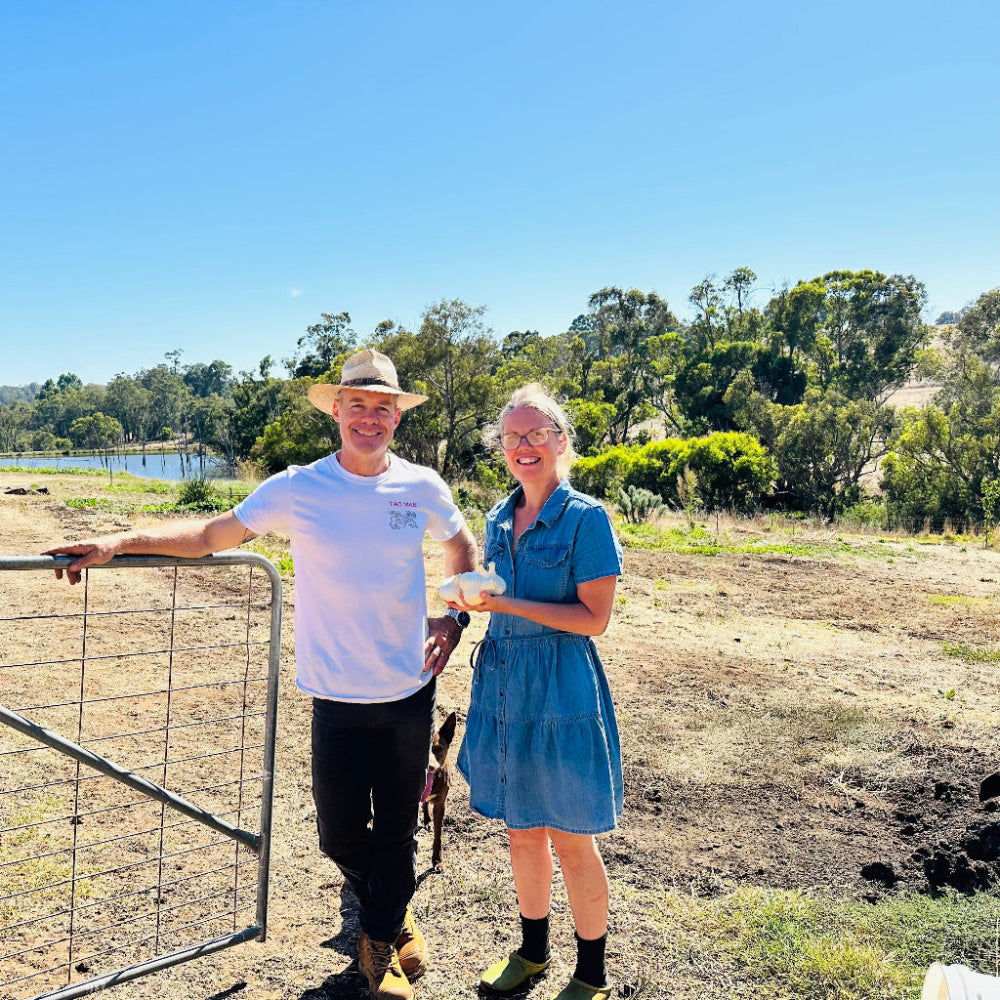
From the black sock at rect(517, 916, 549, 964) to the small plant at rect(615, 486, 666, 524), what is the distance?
1458 cm

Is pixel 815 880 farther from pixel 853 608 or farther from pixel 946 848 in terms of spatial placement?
pixel 853 608

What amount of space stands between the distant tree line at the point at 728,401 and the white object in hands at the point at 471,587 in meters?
17.1

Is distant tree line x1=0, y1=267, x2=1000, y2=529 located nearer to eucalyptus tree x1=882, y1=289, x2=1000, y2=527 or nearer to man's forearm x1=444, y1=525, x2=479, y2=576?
eucalyptus tree x1=882, y1=289, x2=1000, y2=527

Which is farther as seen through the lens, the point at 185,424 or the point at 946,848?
the point at 185,424

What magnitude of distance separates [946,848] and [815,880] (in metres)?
0.66

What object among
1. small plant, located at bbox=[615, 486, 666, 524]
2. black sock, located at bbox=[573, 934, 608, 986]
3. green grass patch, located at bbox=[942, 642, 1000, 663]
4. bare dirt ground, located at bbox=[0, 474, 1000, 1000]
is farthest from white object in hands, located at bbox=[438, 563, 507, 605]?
small plant, located at bbox=[615, 486, 666, 524]

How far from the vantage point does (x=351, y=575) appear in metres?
2.47

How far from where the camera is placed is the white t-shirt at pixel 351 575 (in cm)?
246

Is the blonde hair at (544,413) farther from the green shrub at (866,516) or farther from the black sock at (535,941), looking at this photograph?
the green shrub at (866,516)

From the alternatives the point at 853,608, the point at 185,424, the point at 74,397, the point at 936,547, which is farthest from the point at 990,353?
the point at 74,397

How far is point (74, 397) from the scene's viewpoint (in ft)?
318

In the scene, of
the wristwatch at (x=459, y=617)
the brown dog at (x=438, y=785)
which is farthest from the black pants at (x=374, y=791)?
the brown dog at (x=438, y=785)

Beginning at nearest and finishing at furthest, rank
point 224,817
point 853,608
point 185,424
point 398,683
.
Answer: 1. point 398,683
2. point 224,817
3. point 853,608
4. point 185,424

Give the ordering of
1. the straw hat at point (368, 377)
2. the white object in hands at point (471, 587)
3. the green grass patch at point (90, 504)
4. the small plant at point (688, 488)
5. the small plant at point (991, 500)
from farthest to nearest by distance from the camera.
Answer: the small plant at point (688, 488)
the small plant at point (991, 500)
the green grass patch at point (90, 504)
the straw hat at point (368, 377)
the white object in hands at point (471, 587)
